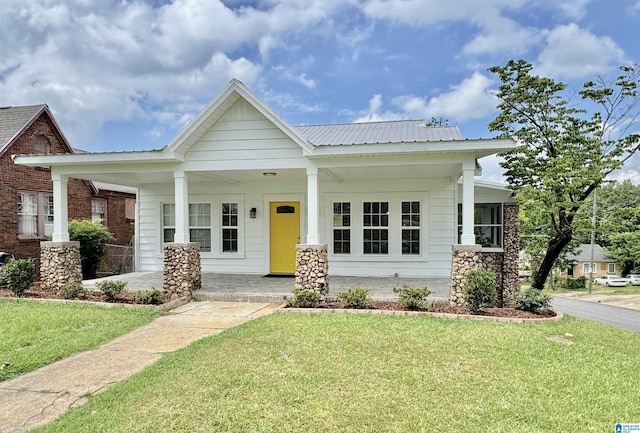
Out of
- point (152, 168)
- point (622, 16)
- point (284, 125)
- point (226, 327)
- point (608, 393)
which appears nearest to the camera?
point (608, 393)

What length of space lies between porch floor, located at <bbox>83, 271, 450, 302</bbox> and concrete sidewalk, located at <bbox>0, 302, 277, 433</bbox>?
3.67ft

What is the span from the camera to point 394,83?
1653 cm

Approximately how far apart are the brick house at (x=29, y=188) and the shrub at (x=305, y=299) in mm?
12566

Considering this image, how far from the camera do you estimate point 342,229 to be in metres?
11.0

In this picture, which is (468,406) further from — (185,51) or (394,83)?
(394,83)

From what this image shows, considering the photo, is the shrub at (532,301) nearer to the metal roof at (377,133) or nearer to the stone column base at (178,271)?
the metal roof at (377,133)

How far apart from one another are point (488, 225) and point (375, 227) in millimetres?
3419

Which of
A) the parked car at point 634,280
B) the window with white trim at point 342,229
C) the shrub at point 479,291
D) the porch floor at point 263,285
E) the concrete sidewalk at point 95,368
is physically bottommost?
the parked car at point 634,280

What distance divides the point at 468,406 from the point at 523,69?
12741mm

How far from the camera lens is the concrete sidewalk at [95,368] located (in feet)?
11.4

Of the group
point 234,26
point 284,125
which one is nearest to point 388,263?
point 284,125

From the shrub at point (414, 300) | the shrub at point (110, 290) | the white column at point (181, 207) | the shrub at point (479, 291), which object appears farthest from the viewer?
the white column at point (181, 207)

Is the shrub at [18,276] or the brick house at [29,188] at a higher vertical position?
the brick house at [29,188]

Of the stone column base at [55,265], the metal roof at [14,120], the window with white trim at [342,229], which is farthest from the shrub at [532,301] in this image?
the metal roof at [14,120]
